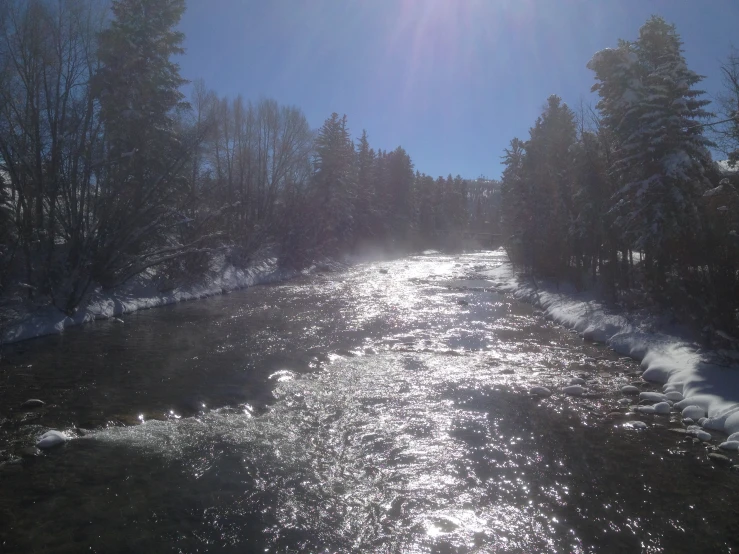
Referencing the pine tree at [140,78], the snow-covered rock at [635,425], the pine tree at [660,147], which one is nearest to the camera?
the snow-covered rock at [635,425]

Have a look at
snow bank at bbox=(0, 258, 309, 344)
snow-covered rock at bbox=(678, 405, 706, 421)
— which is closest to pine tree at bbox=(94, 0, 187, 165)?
snow bank at bbox=(0, 258, 309, 344)

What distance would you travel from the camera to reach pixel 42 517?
5.43 m

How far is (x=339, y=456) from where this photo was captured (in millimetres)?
7215

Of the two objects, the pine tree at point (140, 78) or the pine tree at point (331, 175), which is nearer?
the pine tree at point (140, 78)

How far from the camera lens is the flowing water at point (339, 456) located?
17.6 feet

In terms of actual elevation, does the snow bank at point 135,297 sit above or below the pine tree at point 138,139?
below

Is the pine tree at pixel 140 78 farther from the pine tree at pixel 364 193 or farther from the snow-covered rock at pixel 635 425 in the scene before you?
the pine tree at pixel 364 193

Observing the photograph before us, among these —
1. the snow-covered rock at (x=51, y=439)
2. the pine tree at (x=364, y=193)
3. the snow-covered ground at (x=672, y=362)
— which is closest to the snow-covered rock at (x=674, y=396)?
the snow-covered ground at (x=672, y=362)

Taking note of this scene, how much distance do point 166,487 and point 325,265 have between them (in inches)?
1414

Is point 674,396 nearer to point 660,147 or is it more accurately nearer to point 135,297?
point 660,147

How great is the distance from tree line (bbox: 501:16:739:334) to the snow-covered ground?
92 cm

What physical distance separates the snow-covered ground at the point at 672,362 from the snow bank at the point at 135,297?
16.6 meters

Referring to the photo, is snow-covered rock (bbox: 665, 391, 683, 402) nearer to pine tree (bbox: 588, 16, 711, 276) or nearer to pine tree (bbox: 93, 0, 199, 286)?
pine tree (bbox: 588, 16, 711, 276)

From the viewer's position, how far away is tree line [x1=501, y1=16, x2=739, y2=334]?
40.7 feet
